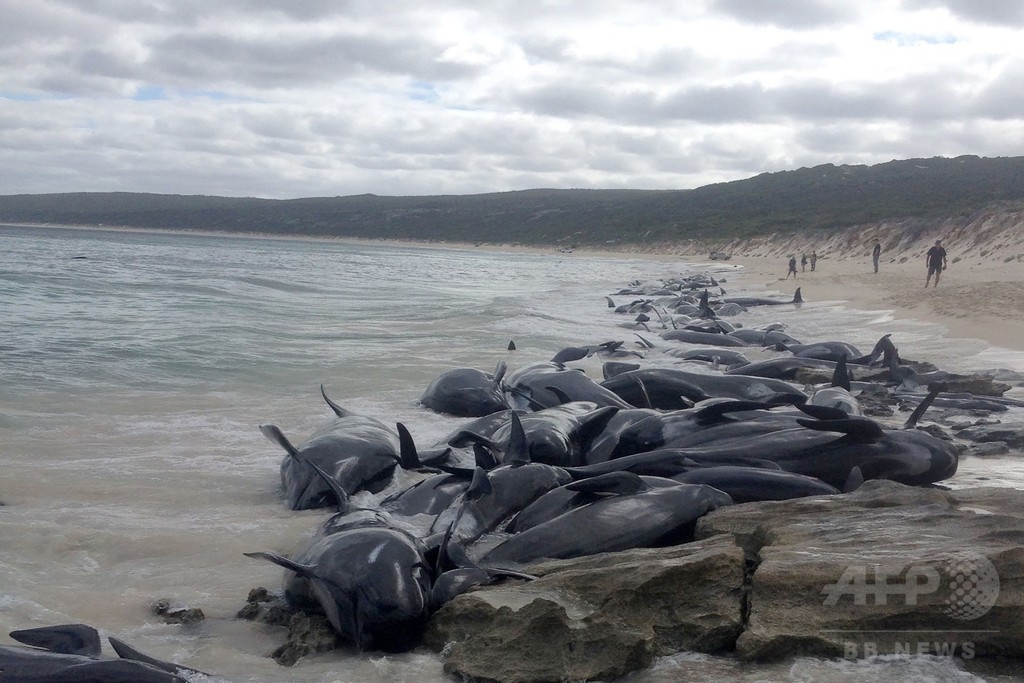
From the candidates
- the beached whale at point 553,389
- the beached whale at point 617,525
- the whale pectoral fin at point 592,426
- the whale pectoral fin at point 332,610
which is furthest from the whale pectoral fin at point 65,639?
the beached whale at point 553,389

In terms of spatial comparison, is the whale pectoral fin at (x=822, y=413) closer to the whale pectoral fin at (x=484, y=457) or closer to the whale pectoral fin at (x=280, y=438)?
the whale pectoral fin at (x=484, y=457)

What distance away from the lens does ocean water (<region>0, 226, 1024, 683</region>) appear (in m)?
3.91

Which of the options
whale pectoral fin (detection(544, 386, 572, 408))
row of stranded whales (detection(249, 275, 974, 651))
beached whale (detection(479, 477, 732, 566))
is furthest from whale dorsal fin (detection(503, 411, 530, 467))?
whale pectoral fin (detection(544, 386, 572, 408))

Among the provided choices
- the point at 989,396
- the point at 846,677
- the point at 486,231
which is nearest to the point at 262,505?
the point at 846,677

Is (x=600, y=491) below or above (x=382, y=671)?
above

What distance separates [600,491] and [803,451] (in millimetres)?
1502

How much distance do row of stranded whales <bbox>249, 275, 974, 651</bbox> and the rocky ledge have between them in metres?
0.28

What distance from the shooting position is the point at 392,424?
26.6 feet

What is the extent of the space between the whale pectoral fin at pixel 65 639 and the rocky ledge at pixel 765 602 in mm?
1327

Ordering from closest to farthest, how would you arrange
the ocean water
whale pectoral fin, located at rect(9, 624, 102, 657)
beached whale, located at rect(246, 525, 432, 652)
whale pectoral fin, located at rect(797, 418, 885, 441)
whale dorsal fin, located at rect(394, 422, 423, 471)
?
whale pectoral fin, located at rect(9, 624, 102, 657)
beached whale, located at rect(246, 525, 432, 652)
the ocean water
whale pectoral fin, located at rect(797, 418, 885, 441)
whale dorsal fin, located at rect(394, 422, 423, 471)

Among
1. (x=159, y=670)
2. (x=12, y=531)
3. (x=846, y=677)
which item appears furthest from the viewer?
(x=12, y=531)

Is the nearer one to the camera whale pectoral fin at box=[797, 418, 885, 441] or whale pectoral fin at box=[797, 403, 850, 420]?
whale pectoral fin at box=[797, 418, 885, 441]

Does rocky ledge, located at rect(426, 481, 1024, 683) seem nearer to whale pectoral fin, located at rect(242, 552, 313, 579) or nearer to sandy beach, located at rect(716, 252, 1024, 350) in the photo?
whale pectoral fin, located at rect(242, 552, 313, 579)

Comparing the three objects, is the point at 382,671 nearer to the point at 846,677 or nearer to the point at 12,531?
the point at 846,677
